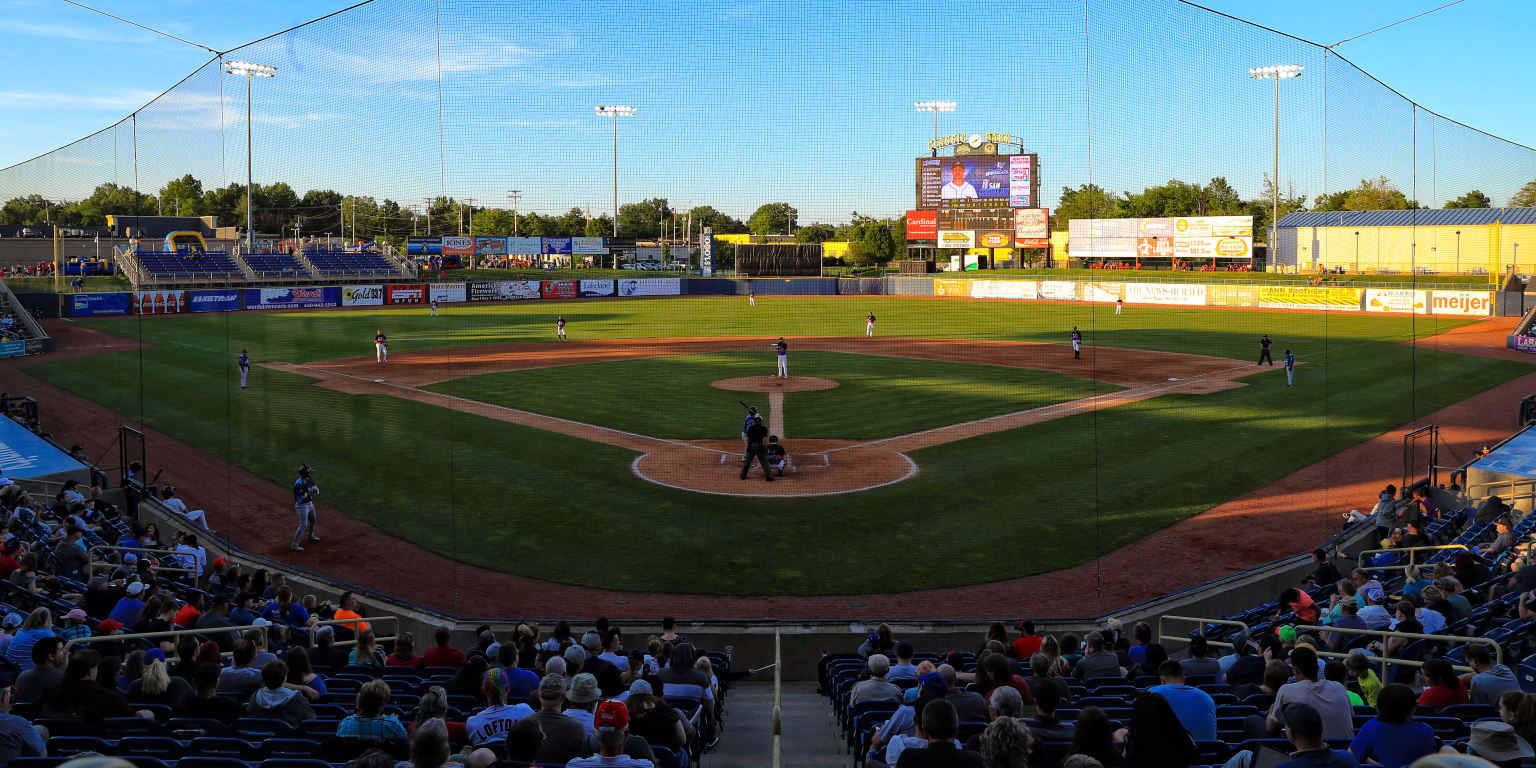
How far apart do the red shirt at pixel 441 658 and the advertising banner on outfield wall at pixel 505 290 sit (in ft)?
206

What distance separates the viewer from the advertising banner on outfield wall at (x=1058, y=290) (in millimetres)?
68312

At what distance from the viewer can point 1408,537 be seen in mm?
13031

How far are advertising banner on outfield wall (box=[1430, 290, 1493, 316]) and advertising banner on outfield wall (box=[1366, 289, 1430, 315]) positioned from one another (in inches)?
30.3

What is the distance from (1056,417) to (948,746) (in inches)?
864

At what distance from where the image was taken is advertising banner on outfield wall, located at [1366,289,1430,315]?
166ft

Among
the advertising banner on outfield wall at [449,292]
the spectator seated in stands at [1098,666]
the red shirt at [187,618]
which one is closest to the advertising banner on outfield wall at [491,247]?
the advertising banner on outfield wall at [449,292]

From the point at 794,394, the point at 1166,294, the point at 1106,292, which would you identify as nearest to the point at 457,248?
the point at 1106,292

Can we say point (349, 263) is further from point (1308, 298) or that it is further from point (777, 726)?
point (777, 726)

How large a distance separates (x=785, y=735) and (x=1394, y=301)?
54.3 m

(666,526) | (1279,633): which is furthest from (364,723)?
(666,526)

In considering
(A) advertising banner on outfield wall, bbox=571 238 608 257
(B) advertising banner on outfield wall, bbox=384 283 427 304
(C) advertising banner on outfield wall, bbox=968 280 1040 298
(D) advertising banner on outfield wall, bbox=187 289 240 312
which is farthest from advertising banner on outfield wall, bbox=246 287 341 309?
(C) advertising banner on outfield wall, bbox=968 280 1040 298

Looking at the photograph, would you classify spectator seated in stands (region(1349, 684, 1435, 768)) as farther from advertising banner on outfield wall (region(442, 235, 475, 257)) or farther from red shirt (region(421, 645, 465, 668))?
A: advertising banner on outfield wall (region(442, 235, 475, 257))

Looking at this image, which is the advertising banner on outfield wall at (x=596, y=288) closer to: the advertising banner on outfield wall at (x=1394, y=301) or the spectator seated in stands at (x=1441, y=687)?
the advertising banner on outfield wall at (x=1394, y=301)

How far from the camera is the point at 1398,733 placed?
5.01 m
